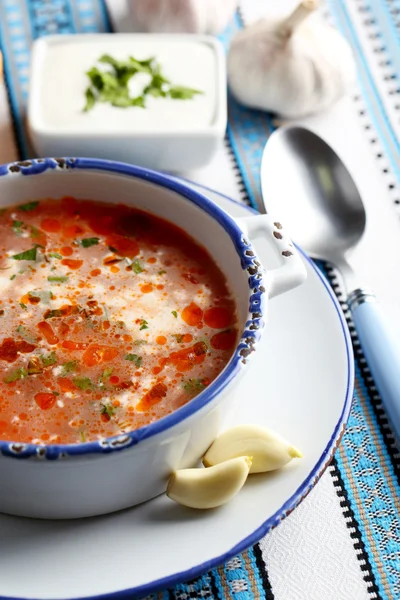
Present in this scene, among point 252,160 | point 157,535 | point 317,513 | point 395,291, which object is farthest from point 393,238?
point 157,535

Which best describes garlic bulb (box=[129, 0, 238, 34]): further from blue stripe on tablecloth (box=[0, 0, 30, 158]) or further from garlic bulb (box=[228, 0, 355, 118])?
blue stripe on tablecloth (box=[0, 0, 30, 158])

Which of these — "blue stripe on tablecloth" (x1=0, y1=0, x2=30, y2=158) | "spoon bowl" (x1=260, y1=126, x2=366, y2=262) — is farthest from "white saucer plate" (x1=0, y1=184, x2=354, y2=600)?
"blue stripe on tablecloth" (x1=0, y1=0, x2=30, y2=158)

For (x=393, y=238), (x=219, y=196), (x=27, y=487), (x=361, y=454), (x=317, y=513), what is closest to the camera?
(x=27, y=487)

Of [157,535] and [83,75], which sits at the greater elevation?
[83,75]

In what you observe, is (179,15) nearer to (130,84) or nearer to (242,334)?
(130,84)

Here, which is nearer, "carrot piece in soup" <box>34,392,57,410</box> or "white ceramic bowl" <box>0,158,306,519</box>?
"white ceramic bowl" <box>0,158,306,519</box>

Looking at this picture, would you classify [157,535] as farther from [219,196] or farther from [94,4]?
[94,4]

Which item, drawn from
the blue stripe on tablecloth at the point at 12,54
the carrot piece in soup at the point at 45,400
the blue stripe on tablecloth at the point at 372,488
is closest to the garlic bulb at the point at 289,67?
the blue stripe on tablecloth at the point at 12,54
